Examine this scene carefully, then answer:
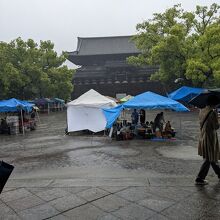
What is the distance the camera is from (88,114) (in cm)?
1580

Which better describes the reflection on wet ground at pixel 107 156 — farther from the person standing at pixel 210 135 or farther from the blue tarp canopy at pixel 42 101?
the blue tarp canopy at pixel 42 101

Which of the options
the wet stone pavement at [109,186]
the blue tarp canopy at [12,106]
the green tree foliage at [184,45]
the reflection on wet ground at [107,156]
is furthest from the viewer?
the green tree foliage at [184,45]

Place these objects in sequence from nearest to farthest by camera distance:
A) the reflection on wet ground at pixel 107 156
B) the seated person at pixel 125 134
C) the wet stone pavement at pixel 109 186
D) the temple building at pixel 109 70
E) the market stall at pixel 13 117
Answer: the wet stone pavement at pixel 109 186 → the reflection on wet ground at pixel 107 156 → the seated person at pixel 125 134 → the market stall at pixel 13 117 → the temple building at pixel 109 70

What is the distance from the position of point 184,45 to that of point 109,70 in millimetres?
22972

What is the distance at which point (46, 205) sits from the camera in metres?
5.13

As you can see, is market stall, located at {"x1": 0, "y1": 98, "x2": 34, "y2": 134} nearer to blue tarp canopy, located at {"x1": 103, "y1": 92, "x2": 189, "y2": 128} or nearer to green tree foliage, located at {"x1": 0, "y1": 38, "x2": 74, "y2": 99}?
blue tarp canopy, located at {"x1": 103, "y1": 92, "x2": 189, "y2": 128}

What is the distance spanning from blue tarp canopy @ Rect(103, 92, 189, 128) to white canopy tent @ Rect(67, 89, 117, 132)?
50.8 inches

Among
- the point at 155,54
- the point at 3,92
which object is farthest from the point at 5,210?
the point at 3,92

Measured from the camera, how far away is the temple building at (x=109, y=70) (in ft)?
158

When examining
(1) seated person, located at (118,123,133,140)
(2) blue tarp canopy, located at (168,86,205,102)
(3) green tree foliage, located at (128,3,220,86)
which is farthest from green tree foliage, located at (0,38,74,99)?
(1) seated person, located at (118,123,133,140)

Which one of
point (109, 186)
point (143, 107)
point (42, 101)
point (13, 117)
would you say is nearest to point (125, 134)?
point (143, 107)

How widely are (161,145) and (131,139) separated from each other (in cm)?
208

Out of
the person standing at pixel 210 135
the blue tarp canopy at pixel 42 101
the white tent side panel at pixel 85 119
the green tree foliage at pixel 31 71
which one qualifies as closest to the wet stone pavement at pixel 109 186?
the person standing at pixel 210 135

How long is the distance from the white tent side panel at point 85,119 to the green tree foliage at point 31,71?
20040 millimetres
